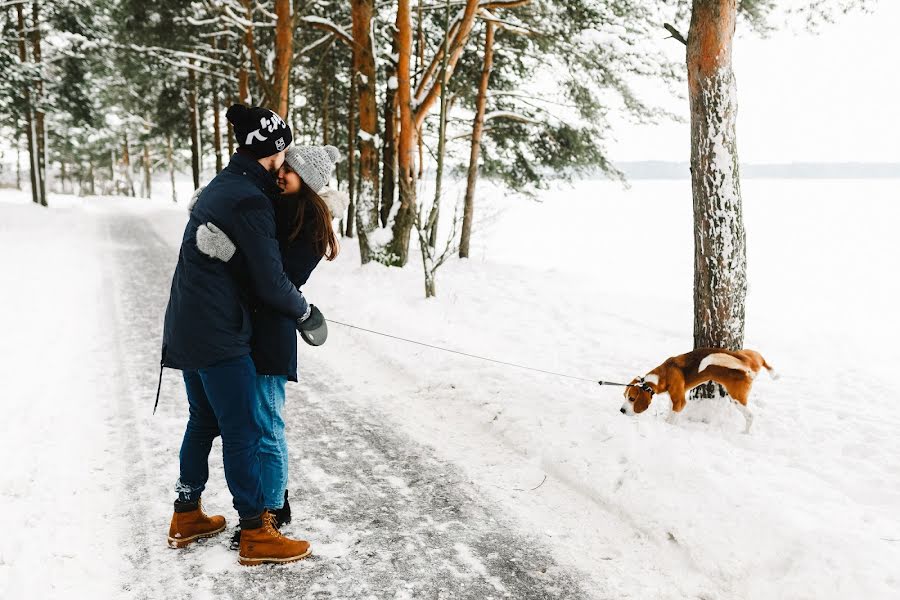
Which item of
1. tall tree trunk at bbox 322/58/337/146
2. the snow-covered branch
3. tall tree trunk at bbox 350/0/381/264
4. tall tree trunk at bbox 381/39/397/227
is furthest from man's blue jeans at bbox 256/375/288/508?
tall tree trunk at bbox 322/58/337/146

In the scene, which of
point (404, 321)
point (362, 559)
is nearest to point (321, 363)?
point (404, 321)

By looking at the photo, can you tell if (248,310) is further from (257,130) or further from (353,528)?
(353,528)

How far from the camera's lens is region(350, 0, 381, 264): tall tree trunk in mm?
11124

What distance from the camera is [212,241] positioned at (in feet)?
8.56

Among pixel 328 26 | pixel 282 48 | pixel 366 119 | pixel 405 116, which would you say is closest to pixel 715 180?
pixel 405 116

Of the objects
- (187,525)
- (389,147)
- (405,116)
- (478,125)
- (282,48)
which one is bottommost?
(187,525)

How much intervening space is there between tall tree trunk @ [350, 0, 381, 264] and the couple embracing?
898 cm

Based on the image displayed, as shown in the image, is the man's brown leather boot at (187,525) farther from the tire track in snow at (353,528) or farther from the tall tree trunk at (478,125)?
the tall tree trunk at (478,125)

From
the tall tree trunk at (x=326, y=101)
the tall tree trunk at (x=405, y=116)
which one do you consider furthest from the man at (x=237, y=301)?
the tall tree trunk at (x=326, y=101)

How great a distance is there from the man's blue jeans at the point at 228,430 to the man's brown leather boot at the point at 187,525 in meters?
0.04

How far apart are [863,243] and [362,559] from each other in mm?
31135

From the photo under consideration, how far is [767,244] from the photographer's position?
2819cm

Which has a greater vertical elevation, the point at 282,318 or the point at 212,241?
the point at 212,241

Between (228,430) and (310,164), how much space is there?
1280 millimetres
